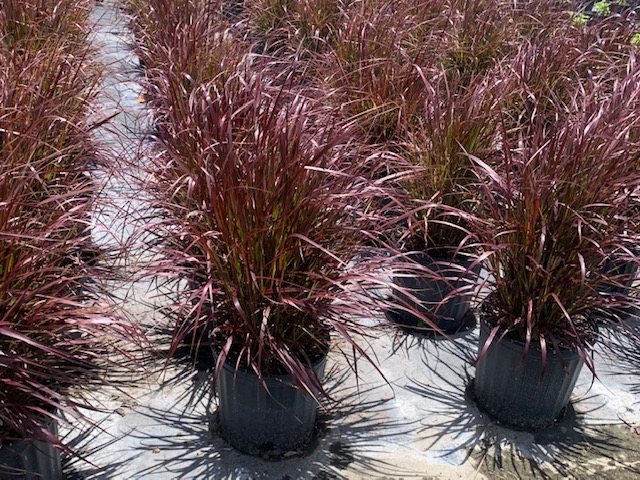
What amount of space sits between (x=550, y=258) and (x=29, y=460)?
152cm

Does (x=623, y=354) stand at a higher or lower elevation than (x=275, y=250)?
lower

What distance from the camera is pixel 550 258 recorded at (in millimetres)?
2033

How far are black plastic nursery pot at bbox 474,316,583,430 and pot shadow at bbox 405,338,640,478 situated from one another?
0.15ft

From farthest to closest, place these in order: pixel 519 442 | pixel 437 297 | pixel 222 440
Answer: pixel 437 297, pixel 519 442, pixel 222 440

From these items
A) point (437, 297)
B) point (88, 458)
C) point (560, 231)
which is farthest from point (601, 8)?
point (88, 458)

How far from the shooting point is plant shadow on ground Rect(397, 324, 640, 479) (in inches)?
81.2

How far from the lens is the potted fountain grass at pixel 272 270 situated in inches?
70.9

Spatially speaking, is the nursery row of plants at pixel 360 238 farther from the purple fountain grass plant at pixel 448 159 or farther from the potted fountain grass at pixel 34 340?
the potted fountain grass at pixel 34 340

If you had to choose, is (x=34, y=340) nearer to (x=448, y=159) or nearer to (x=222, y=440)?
(x=222, y=440)

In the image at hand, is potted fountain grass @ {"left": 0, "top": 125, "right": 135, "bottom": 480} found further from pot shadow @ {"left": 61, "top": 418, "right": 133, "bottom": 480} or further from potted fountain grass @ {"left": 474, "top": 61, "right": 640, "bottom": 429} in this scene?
potted fountain grass @ {"left": 474, "top": 61, "right": 640, "bottom": 429}

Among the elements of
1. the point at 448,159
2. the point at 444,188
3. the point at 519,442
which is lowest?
the point at 519,442

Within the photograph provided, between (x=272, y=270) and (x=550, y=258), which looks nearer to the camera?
(x=272, y=270)

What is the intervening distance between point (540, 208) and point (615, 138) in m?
0.35

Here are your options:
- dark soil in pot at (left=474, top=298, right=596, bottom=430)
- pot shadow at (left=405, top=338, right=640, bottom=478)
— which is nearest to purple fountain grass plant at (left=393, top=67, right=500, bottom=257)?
dark soil in pot at (left=474, top=298, right=596, bottom=430)
